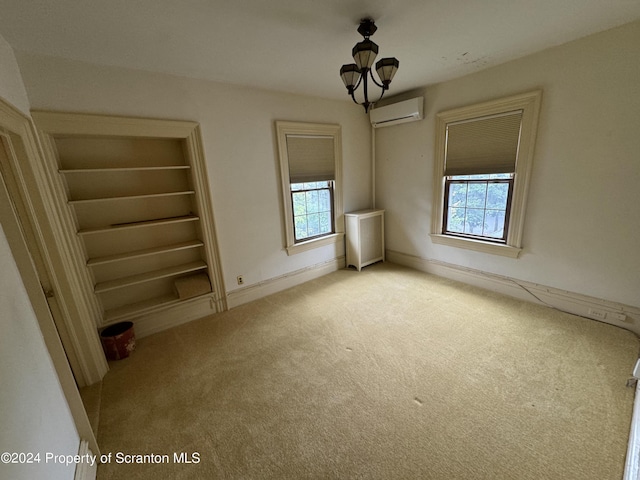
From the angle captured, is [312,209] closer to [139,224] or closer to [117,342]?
[139,224]

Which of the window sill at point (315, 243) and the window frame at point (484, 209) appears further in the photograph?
the window sill at point (315, 243)

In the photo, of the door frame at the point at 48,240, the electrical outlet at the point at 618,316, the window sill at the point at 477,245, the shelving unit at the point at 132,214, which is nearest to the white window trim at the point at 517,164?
the window sill at the point at 477,245

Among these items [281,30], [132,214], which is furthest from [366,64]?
[132,214]

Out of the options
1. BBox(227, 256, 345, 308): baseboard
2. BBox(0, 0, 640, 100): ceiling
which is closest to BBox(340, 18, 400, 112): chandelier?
BBox(0, 0, 640, 100): ceiling

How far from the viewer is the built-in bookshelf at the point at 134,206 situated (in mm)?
2205

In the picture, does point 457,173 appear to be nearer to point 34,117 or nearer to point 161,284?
point 161,284

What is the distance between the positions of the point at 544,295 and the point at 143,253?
4.17m

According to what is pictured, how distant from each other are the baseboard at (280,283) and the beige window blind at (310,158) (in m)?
1.28

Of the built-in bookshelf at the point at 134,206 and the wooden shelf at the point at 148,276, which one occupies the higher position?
the built-in bookshelf at the point at 134,206

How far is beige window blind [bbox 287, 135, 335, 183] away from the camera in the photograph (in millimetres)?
3350

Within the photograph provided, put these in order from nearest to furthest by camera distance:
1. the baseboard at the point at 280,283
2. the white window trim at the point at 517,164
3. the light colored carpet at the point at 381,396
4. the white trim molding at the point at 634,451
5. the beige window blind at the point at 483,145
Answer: the white trim molding at the point at 634,451
the light colored carpet at the point at 381,396
the white window trim at the point at 517,164
the beige window blind at the point at 483,145
the baseboard at the point at 280,283

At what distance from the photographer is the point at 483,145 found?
295 centimetres

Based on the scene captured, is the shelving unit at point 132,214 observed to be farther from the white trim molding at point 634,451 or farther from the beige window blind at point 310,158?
the white trim molding at point 634,451

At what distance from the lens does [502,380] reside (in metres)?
1.87
